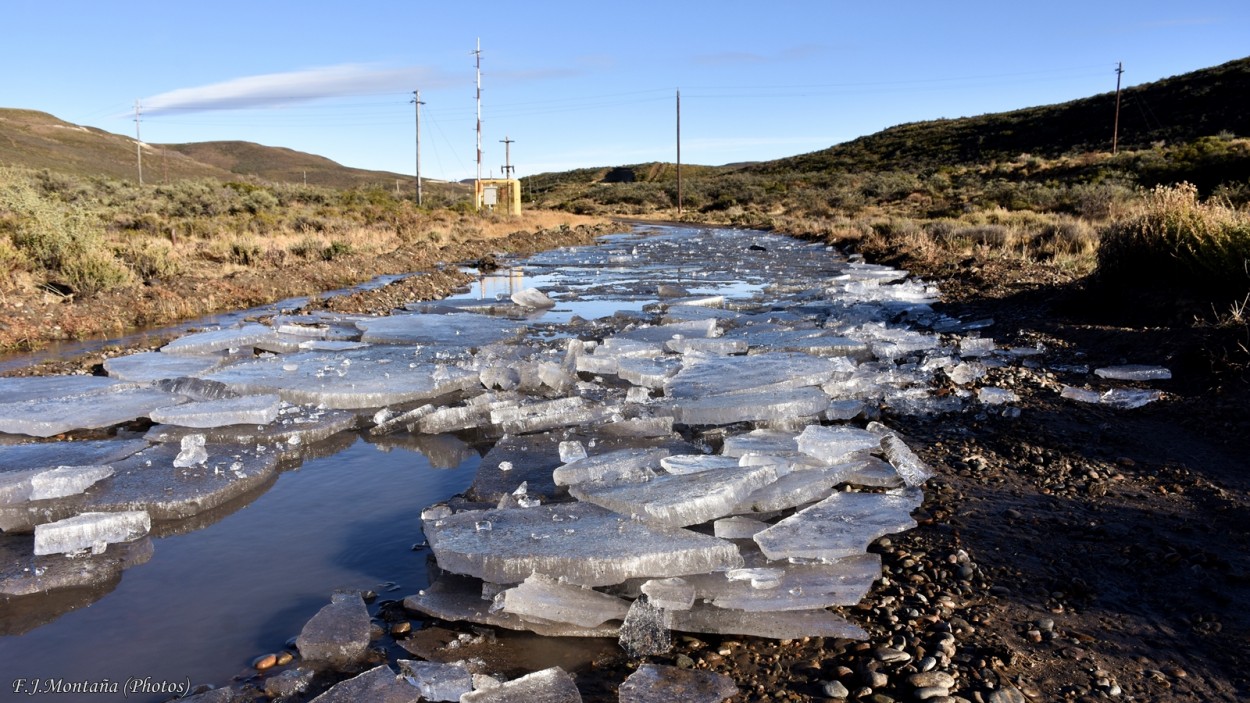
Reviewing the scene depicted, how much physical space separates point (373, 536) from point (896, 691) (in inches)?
91.5

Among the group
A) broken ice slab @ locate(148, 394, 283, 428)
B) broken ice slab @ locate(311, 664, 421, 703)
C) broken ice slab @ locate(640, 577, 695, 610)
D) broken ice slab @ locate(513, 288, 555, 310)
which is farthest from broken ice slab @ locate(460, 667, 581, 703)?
broken ice slab @ locate(513, 288, 555, 310)

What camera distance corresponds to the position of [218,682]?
258cm

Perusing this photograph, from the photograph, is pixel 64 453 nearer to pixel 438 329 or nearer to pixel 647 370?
pixel 647 370

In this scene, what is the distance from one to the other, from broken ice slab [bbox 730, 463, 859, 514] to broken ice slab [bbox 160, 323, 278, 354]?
219 inches

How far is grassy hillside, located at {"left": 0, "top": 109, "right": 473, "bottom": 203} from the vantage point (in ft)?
211

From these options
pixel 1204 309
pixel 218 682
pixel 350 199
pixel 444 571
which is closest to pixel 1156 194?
pixel 1204 309

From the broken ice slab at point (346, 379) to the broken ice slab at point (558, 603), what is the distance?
3.12m

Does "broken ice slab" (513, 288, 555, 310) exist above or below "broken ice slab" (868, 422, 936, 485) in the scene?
above

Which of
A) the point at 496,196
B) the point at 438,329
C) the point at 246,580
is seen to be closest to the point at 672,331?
the point at 438,329

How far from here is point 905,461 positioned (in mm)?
4254

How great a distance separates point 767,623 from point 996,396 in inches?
136

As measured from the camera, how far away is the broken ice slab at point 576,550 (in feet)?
9.78

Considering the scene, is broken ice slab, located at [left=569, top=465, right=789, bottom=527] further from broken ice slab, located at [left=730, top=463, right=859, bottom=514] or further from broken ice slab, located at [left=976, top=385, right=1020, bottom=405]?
broken ice slab, located at [left=976, top=385, right=1020, bottom=405]

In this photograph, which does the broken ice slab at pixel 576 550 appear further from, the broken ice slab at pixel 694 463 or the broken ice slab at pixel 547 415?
the broken ice slab at pixel 547 415
